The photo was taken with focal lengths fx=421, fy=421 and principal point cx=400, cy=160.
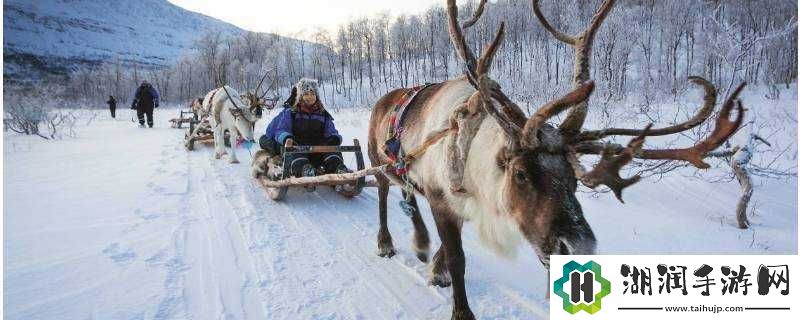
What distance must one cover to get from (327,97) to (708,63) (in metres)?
36.0

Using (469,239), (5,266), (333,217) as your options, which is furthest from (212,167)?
(469,239)

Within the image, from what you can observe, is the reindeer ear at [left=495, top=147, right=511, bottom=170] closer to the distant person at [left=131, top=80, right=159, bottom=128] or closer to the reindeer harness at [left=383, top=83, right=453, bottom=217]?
the reindeer harness at [left=383, top=83, right=453, bottom=217]

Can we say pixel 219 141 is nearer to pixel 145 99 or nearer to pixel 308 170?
pixel 308 170

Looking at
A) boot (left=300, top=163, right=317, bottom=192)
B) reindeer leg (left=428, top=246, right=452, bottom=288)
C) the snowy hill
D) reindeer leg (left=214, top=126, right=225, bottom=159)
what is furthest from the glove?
the snowy hill

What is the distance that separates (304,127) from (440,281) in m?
3.15

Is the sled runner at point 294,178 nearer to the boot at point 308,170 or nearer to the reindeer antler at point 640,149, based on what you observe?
the boot at point 308,170

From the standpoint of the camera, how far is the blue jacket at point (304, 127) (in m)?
5.41

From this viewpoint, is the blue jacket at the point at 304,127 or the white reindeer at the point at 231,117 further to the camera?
the white reindeer at the point at 231,117

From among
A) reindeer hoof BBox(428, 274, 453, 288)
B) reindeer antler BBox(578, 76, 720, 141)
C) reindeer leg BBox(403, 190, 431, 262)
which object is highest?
reindeer antler BBox(578, 76, 720, 141)

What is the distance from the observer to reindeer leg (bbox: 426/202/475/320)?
2.64m

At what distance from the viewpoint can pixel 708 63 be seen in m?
32.5

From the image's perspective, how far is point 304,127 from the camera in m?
5.54

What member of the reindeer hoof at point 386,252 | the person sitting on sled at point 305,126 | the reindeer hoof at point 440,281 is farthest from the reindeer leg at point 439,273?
the person sitting on sled at point 305,126

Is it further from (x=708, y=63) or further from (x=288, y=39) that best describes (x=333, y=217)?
(x=288, y=39)
